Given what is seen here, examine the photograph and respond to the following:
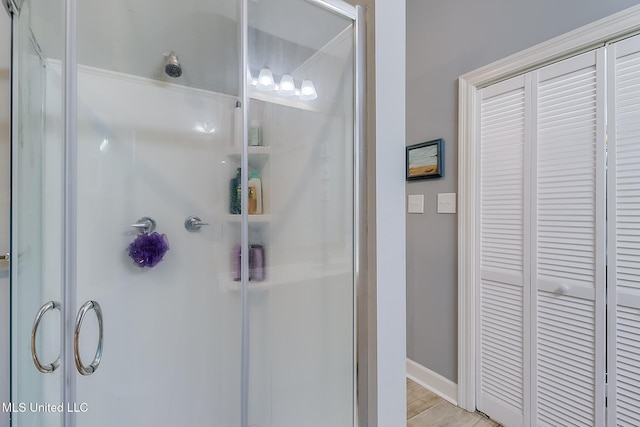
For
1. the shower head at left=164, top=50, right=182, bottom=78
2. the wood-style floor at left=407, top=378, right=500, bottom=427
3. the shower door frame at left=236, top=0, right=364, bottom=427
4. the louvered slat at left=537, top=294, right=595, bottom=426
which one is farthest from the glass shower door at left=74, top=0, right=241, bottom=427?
the louvered slat at left=537, top=294, right=595, bottom=426

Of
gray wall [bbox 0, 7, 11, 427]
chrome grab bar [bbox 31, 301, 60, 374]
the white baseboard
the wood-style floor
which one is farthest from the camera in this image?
the white baseboard

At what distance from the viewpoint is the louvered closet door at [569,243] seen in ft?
4.02

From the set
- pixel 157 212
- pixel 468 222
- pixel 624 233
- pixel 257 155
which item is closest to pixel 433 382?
pixel 468 222

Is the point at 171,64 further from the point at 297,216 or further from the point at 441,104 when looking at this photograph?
the point at 441,104

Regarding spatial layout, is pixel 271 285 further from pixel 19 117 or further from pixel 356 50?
pixel 19 117

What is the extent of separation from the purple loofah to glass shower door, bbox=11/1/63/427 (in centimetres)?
27

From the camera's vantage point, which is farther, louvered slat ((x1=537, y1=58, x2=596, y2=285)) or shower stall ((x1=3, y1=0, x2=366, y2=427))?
louvered slat ((x1=537, y1=58, x2=596, y2=285))

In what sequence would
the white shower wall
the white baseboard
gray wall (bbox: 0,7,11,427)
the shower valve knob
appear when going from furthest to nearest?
the white baseboard < the shower valve knob < the white shower wall < gray wall (bbox: 0,7,11,427)

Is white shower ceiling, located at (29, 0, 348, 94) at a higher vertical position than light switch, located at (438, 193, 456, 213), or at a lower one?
higher

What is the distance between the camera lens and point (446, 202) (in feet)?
5.84

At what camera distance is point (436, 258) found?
Result: 185 cm

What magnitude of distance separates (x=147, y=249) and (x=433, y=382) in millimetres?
1942

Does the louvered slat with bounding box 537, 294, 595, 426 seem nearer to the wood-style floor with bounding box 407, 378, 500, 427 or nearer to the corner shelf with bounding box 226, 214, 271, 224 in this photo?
the wood-style floor with bounding box 407, 378, 500, 427

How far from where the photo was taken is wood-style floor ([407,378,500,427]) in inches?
61.5
